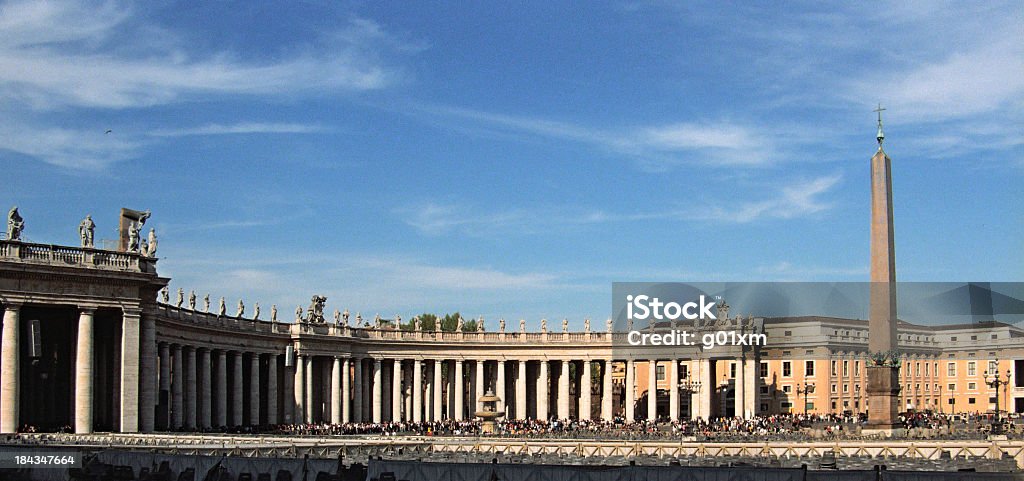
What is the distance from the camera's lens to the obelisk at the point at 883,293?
72.2 m

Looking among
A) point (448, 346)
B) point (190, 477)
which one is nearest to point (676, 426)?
point (448, 346)

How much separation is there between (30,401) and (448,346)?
53308mm

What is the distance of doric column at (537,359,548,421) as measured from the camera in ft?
401

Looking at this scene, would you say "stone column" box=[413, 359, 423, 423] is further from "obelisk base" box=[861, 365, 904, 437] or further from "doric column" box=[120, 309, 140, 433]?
"obelisk base" box=[861, 365, 904, 437]

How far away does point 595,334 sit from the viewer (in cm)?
12262

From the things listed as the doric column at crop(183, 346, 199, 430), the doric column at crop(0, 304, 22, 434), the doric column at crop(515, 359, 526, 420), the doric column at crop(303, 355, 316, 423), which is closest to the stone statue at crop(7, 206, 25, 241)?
the doric column at crop(0, 304, 22, 434)

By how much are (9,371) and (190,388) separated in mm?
22108

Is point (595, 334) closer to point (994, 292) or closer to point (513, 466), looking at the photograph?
point (994, 292)

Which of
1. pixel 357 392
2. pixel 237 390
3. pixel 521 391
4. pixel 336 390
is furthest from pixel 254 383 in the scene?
pixel 521 391

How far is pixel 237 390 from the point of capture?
310 ft

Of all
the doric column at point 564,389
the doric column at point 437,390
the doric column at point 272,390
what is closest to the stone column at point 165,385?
the doric column at point 272,390

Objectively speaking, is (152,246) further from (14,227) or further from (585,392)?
(585,392)

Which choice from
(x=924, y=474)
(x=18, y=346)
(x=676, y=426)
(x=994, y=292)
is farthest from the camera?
(x=994, y=292)

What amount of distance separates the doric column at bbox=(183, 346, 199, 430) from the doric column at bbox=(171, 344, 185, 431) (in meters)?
0.73
